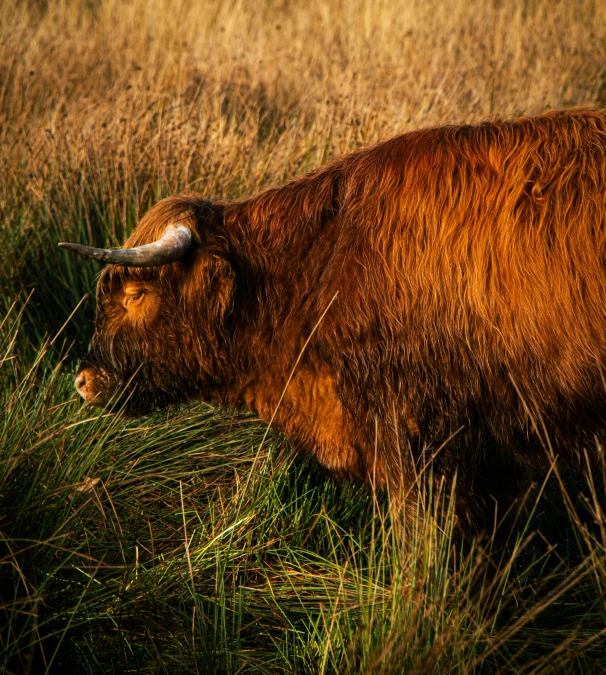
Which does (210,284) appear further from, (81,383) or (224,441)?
(224,441)

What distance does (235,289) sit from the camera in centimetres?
336

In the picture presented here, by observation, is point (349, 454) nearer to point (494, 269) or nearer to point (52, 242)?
point (494, 269)

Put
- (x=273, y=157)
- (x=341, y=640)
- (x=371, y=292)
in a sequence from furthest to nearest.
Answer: (x=273, y=157) → (x=371, y=292) → (x=341, y=640)

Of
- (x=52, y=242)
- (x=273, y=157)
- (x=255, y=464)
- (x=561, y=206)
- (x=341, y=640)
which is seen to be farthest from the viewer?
(x=273, y=157)

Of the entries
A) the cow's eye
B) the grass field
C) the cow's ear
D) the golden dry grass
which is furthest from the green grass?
the golden dry grass

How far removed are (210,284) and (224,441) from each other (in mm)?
1044

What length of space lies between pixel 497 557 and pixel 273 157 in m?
3.17

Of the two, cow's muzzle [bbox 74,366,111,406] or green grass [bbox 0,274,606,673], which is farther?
cow's muzzle [bbox 74,366,111,406]

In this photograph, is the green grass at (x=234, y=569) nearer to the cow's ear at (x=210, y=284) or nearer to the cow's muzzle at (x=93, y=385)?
the cow's muzzle at (x=93, y=385)

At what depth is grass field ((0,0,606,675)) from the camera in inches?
100.0

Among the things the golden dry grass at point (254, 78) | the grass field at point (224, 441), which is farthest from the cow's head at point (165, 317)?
the golden dry grass at point (254, 78)

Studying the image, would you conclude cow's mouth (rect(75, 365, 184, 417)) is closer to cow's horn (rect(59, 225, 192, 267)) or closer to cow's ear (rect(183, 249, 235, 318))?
cow's ear (rect(183, 249, 235, 318))

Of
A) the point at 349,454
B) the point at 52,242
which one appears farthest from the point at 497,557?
the point at 52,242

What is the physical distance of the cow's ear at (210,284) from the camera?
3324 mm
